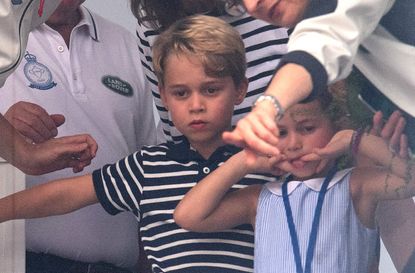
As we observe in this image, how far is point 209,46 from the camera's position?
5.88 feet

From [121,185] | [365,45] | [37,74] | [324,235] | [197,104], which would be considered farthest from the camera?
[37,74]

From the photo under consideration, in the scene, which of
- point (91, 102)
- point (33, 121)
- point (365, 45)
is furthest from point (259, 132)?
point (91, 102)

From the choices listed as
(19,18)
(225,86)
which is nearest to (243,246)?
(225,86)

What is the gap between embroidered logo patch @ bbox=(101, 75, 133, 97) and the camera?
2158mm

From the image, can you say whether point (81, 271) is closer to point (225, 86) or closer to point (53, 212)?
point (53, 212)

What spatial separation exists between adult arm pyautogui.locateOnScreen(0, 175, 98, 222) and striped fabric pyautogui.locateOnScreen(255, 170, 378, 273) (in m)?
0.36

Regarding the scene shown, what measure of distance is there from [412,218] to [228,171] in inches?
11.1

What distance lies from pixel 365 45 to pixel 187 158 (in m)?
0.42

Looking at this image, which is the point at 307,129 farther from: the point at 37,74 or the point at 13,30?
the point at 37,74

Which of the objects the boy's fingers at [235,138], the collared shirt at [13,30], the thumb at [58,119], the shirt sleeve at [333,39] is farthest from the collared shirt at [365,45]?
the thumb at [58,119]

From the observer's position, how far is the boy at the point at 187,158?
178 centimetres

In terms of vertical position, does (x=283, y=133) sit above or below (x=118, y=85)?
above

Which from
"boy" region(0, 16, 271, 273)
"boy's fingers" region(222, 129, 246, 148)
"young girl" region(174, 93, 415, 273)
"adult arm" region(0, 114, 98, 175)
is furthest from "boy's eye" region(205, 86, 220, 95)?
"boy's fingers" region(222, 129, 246, 148)

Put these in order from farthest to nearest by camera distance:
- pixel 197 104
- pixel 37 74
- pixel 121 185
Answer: pixel 37 74 < pixel 121 185 < pixel 197 104
